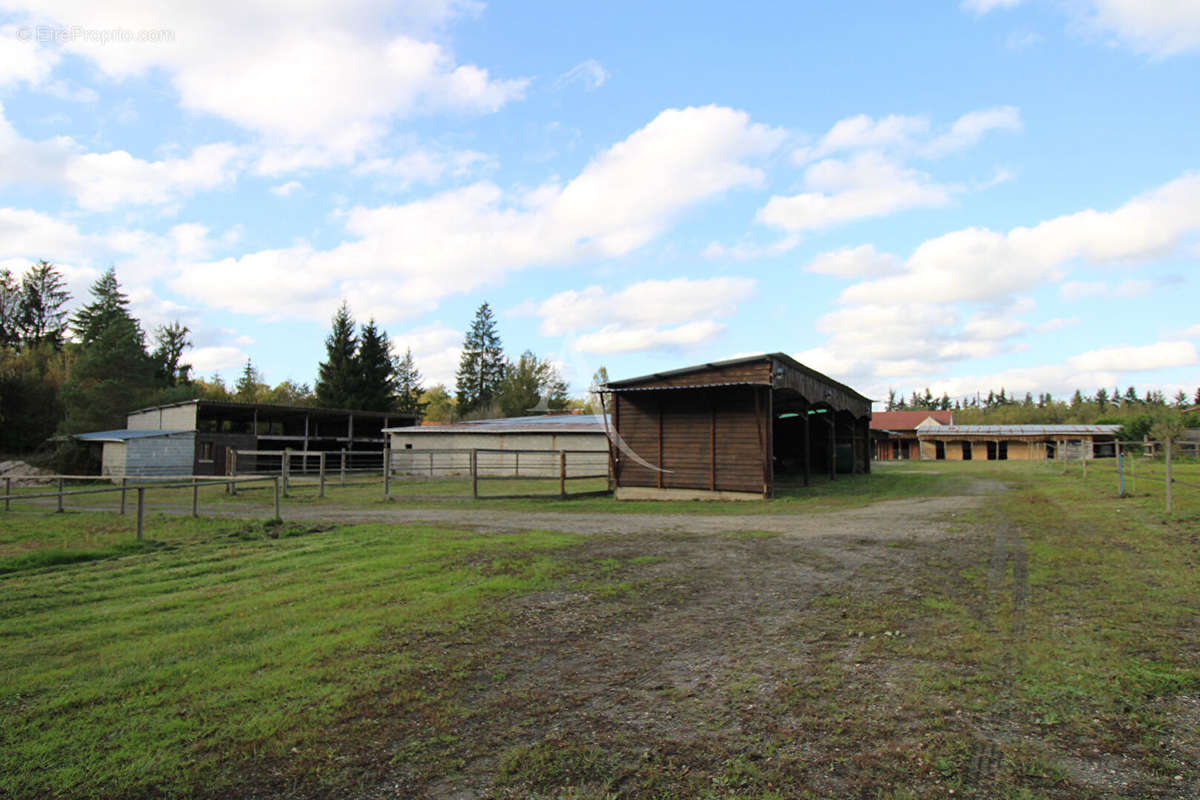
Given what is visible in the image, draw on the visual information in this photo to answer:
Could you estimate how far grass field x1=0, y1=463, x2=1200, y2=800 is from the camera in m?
2.98

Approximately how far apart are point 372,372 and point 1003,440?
54.2 meters

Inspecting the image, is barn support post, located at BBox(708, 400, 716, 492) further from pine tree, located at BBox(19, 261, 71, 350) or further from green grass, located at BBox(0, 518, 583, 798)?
pine tree, located at BBox(19, 261, 71, 350)

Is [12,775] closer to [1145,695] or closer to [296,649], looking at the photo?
[296,649]

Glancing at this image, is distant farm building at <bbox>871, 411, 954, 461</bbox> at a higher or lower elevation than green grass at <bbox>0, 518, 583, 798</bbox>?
higher

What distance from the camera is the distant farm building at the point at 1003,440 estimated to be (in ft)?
173

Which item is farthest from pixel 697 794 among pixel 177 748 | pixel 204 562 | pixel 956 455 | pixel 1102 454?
pixel 956 455

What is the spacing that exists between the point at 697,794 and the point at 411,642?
2.73 metres

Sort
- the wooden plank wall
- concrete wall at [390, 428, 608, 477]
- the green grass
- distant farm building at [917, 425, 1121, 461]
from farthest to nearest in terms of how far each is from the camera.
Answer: distant farm building at [917, 425, 1121, 461], concrete wall at [390, 428, 608, 477], the wooden plank wall, the green grass

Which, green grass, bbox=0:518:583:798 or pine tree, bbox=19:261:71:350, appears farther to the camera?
pine tree, bbox=19:261:71:350

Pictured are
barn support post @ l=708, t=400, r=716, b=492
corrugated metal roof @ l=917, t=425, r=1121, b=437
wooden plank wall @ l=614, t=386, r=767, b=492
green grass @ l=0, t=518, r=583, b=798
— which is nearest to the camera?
green grass @ l=0, t=518, r=583, b=798

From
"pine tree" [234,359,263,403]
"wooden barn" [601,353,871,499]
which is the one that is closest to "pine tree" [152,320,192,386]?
"pine tree" [234,359,263,403]

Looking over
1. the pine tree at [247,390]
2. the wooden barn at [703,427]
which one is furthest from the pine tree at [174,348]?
the wooden barn at [703,427]

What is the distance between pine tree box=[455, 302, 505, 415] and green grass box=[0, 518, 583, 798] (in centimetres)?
6812

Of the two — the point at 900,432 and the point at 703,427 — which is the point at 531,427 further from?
the point at 900,432
